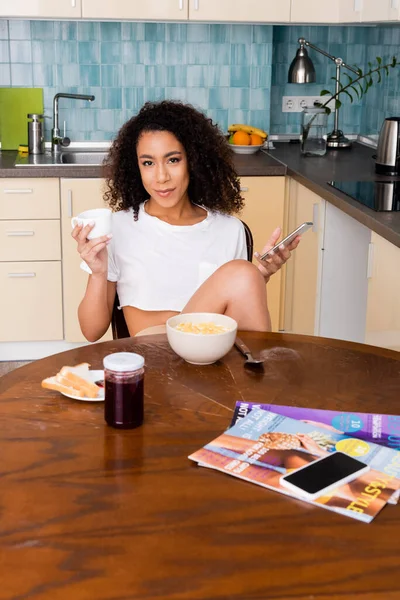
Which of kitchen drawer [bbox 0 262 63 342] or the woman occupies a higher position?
the woman

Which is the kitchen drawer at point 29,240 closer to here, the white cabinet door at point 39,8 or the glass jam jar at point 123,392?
the white cabinet door at point 39,8

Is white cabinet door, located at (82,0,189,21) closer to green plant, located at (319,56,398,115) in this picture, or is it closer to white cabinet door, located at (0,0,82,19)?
white cabinet door, located at (0,0,82,19)

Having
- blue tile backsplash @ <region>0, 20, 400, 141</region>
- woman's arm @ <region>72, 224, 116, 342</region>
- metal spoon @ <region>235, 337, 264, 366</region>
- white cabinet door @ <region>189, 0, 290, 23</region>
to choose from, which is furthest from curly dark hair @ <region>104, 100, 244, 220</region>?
blue tile backsplash @ <region>0, 20, 400, 141</region>

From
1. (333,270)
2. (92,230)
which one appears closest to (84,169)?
(333,270)

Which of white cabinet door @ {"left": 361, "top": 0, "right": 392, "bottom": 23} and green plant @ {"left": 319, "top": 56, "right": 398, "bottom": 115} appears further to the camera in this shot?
green plant @ {"left": 319, "top": 56, "right": 398, "bottom": 115}

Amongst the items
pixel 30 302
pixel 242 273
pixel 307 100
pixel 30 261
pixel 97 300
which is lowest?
pixel 30 302

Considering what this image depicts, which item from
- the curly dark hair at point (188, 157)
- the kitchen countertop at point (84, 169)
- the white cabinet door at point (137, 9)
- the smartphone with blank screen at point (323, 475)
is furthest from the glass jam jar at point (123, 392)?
the white cabinet door at point (137, 9)

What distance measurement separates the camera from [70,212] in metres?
3.66

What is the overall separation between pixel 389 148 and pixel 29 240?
1.52 metres

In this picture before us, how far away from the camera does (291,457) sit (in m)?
1.25

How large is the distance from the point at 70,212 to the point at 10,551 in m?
2.74

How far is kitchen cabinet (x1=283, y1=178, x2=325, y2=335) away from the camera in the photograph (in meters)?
3.40

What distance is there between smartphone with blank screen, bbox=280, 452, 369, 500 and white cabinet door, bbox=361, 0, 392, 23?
8.19 ft

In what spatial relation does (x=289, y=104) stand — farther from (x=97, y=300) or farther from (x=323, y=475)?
(x=323, y=475)
